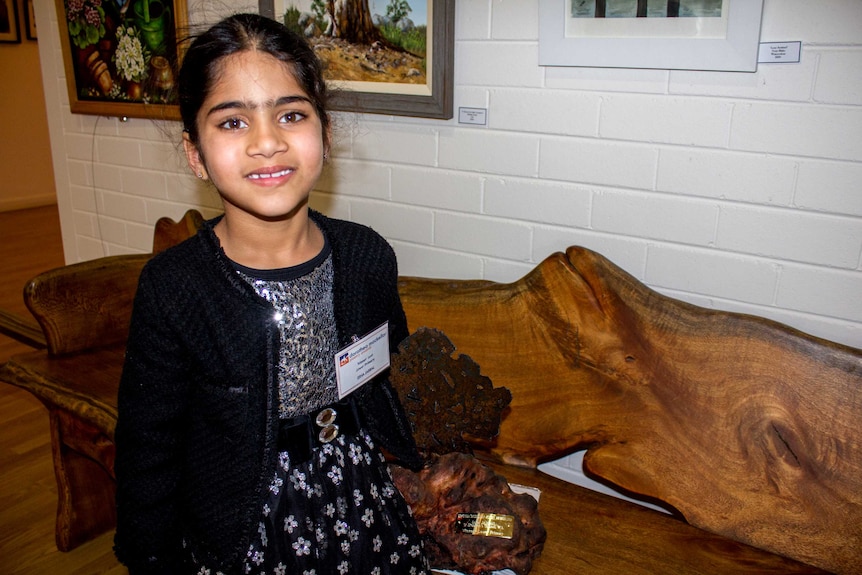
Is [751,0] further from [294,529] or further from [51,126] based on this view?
[51,126]

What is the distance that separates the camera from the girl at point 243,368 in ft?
3.92

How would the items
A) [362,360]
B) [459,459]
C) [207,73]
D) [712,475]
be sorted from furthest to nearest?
[712,475] → [459,459] → [362,360] → [207,73]

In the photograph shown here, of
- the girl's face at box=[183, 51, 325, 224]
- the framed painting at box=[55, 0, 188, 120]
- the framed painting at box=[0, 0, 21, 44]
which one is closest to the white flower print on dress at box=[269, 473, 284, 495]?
the girl's face at box=[183, 51, 325, 224]

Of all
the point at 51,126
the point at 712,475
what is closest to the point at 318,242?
the point at 712,475

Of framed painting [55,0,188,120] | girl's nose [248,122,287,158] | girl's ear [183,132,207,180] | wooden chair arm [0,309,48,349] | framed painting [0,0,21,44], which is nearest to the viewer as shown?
girl's nose [248,122,287,158]

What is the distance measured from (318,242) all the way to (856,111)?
3.72 ft

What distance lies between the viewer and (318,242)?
135cm

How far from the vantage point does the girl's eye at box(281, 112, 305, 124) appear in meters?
1.21

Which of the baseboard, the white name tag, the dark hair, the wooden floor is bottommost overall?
the wooden floor

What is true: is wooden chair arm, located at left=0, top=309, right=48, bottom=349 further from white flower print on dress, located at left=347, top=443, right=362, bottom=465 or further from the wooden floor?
white flower print on dress, located at left=347, top=443, right=362, bottom=465

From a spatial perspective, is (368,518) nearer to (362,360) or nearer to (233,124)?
(362,360)

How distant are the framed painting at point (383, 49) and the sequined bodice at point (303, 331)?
884mm

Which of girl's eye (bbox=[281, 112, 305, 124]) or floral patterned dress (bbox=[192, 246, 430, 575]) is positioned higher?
girl's eye (bbox=[281, 112, 305, 124])

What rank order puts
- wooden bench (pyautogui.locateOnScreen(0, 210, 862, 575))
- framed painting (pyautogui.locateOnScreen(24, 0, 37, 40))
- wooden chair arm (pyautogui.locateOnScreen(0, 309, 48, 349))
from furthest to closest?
framed painting (pyautogui.locateOnScreen(24, 0, 37, 40)) → wooden chair arm (pyautogui.locateOnScreen(0, 309, 48, 349)) → wooden bench (pyautogui.locateOnScreen(0, 210, 862, 575))
